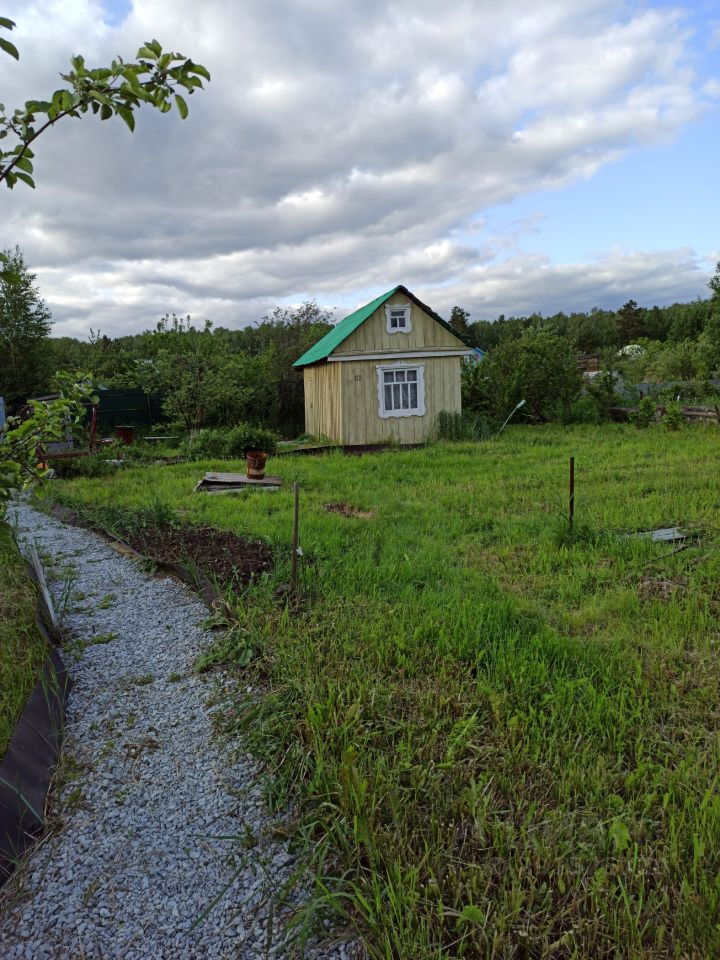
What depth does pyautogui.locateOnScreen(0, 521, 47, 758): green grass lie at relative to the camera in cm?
311

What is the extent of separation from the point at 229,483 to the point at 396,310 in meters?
7.58

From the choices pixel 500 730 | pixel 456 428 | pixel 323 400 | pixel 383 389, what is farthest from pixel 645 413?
pixel 500 730

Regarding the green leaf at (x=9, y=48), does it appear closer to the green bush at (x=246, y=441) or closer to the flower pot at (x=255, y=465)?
Answer: the flower pot at (x=255, y=465)

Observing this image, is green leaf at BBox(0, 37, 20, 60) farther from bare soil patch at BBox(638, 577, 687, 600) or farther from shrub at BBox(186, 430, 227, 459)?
shrub at BBox(186, 430, 227, 459)

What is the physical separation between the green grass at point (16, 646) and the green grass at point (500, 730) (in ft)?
3.57

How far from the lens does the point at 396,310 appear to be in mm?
15203

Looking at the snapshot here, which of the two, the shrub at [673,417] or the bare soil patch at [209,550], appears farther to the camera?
the shrub at [673,417]

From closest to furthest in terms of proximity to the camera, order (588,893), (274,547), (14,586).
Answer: (588,893)
(14,586)
(274,547)

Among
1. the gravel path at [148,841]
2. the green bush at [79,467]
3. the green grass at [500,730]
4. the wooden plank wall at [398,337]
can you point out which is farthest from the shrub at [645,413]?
the gravel path at [148,841]

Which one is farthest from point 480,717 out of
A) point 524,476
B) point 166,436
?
point 166,436

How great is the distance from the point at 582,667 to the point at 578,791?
1056 mm

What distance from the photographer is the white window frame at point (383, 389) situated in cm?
1522

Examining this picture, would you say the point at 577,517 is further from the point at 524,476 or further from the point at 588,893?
the point at 588,893

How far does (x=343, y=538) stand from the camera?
5.97 meters
